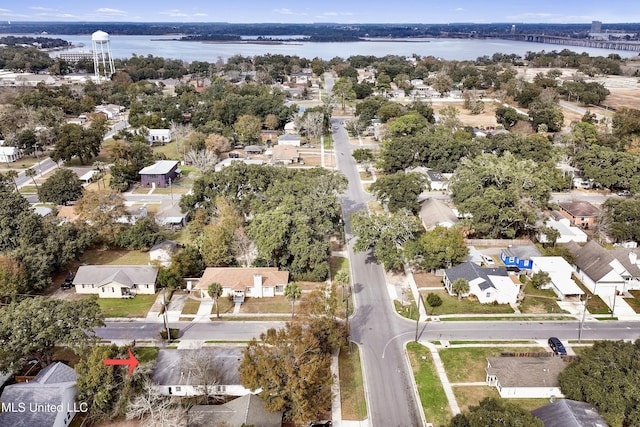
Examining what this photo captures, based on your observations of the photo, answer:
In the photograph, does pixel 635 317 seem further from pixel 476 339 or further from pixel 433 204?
pixel 433 204

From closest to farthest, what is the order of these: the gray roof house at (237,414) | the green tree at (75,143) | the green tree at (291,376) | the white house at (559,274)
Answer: the gray roof house at (237,414), the green tree at (291,376), the white house at (559,274), the green tree at (75,143)

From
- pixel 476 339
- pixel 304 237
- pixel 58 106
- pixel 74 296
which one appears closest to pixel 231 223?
pixel 304 237

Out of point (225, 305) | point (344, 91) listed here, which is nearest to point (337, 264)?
point (225, 305)

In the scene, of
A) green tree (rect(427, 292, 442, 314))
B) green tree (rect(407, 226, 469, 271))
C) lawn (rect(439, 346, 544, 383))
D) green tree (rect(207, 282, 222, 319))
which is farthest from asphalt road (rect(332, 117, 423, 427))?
green tree (rect(207, 282, 222, 319))

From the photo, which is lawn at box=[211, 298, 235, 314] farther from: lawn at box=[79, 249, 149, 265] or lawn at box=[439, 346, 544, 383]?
lawn at box=[439, 346, 544, 383]

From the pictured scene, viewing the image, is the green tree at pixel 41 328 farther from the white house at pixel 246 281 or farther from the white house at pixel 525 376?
the white house at pixel 525 376

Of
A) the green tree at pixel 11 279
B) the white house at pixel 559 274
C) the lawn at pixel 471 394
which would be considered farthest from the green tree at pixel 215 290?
the white house at pixel 559 274
